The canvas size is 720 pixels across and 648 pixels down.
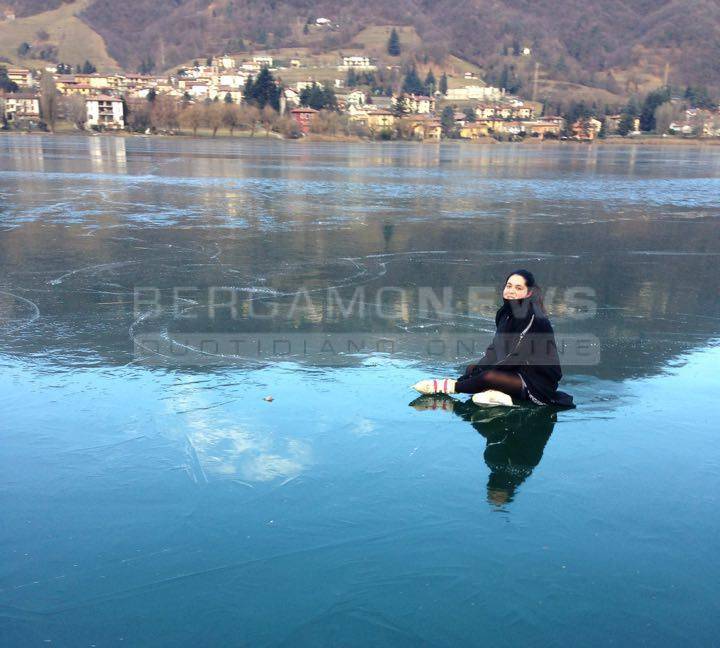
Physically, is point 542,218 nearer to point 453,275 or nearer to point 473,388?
point 453,275

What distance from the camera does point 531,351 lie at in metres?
5.93

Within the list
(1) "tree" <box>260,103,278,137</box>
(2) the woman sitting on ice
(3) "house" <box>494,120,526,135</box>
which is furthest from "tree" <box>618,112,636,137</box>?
(2) the woman sitting on ice

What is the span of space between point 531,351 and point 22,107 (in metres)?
142

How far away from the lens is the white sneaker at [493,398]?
232 inches

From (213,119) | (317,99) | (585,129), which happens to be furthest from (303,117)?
(585,129)

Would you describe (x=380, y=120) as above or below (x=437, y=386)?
above

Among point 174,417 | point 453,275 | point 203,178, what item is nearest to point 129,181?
point 203,178

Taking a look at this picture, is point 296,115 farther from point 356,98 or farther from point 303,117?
Answer: point 356,98

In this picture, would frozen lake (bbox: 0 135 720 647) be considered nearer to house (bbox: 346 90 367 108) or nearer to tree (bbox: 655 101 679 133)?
tree (bbox: 655 101 679 133)

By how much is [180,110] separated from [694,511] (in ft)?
364

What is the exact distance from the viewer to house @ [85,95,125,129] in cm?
11431

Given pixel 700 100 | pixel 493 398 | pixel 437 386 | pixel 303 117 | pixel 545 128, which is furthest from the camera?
pixel 700 100

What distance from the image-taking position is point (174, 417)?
5.62 meters

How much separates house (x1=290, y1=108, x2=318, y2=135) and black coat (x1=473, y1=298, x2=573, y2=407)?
105m
